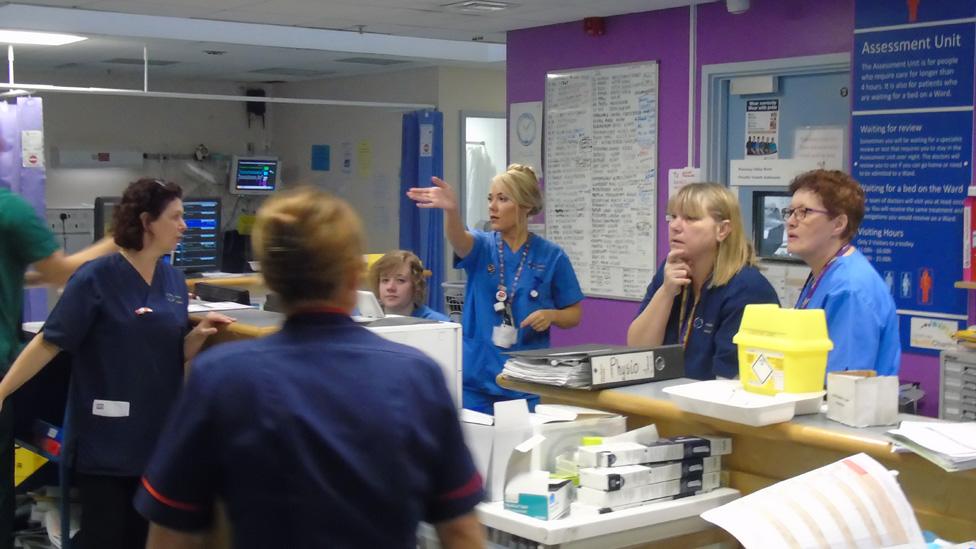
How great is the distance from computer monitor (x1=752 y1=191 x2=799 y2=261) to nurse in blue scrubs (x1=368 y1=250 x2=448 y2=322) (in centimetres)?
203

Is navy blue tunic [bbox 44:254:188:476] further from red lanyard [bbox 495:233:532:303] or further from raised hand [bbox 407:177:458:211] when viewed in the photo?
red lanyard [bbox 495:233:532:303]

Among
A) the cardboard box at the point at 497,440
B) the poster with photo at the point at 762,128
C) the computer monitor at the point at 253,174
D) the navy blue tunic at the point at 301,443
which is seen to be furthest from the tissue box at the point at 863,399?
the computer monitor at the point at 253,174

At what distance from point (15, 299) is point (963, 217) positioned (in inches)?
135

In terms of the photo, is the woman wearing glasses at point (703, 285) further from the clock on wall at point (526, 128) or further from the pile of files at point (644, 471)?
the clock on wall at point (526, 128)

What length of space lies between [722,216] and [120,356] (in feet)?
6.06

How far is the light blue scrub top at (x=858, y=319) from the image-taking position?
272 centimetres

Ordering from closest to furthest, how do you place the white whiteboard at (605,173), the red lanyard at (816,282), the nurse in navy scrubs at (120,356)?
the red lanyard at (816,282) → the nurse in navy scrubs at (120,356) → the white whiteboard at (605,173)

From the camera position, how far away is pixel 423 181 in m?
8.32

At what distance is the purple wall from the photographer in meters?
5.14

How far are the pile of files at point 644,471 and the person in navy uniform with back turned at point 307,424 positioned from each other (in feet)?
2.75

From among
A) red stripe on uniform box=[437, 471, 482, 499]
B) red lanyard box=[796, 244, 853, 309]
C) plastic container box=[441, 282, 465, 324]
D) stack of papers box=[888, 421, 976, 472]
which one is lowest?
plastic container box=[441, 282, 465, 324]

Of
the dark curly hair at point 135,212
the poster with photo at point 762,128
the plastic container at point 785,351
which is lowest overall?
the plastic container at point 785,351

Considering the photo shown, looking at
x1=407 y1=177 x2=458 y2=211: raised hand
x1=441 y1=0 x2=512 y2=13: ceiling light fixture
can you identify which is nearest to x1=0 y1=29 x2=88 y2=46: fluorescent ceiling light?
x1=441 y1=0 x2=512 y2=13: ceiling light fixture

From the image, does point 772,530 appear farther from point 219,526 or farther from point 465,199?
point 465,199
